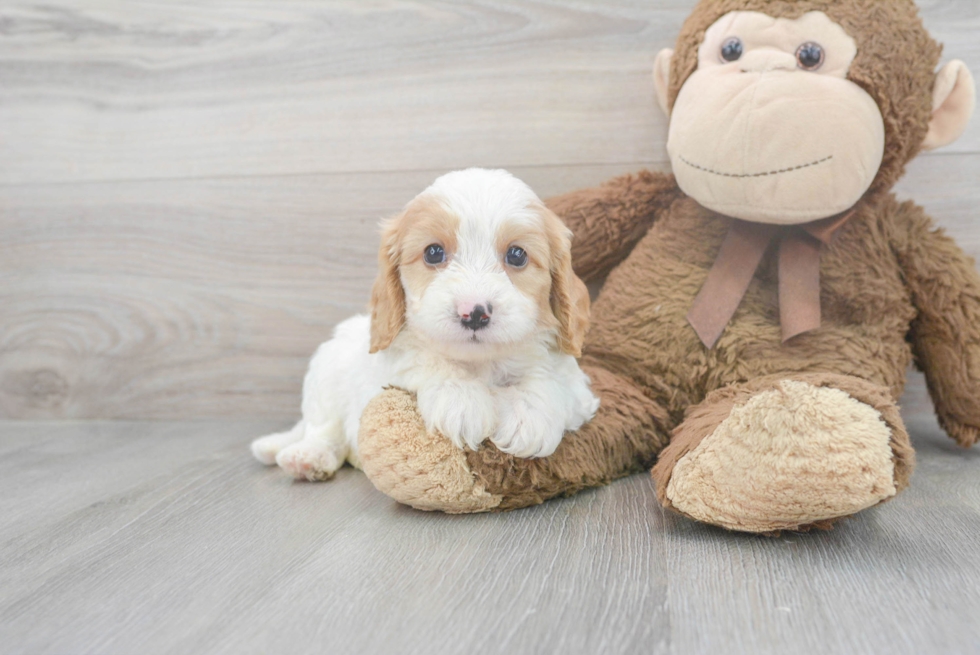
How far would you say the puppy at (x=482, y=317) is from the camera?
930 mm

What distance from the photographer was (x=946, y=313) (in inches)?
47.6

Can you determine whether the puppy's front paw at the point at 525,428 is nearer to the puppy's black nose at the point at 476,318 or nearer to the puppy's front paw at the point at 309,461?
the puppy's black nose at the point at 476,318

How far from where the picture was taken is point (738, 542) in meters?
0.88

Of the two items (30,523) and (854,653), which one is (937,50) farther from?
(30,523)

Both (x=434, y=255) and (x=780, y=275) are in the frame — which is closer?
(x=434, y=255)

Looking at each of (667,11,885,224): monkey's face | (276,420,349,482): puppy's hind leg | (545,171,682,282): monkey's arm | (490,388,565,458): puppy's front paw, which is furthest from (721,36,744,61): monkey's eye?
(276,420,349,482): puppy's hind leg

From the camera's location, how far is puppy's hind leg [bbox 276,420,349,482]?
120 cm

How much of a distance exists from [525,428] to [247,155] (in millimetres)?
999

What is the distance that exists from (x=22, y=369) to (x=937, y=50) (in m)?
2.01

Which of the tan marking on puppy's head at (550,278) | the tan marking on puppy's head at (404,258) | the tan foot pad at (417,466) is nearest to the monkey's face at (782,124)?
the tan marking on puppy's head at (550,278)

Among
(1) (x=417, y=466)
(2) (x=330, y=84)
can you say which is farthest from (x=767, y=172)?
(2) (x=330, y=84)

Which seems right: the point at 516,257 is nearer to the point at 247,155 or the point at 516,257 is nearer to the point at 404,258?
the point at 404,258

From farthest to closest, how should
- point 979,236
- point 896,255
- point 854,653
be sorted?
point 979,236 < point 896,255 < point 854,653

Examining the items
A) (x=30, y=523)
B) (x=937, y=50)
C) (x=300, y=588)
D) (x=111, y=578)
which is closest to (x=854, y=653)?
(x=300, y=588)
